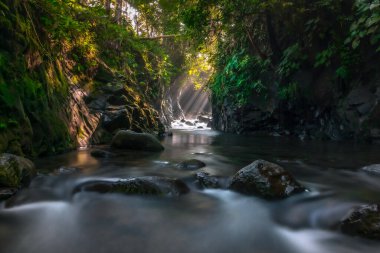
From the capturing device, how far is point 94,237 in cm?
221

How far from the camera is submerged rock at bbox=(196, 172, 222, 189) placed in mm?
3477

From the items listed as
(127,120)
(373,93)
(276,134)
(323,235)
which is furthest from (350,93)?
(323,235)

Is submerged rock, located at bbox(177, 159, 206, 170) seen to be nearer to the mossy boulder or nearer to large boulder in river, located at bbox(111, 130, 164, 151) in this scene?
large boulder in river, located at bbox(111, 130, 164, 151)

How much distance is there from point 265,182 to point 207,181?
73 centimetres

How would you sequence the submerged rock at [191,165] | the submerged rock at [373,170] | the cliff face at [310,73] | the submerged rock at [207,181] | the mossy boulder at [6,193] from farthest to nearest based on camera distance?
the cliff face at [310,73] < the submerged rock at [191,165] < the submerged rock at [373,170] < the submerged rock at [207,181] < the mossy boulder at [6,193]

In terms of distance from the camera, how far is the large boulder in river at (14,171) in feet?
9.71

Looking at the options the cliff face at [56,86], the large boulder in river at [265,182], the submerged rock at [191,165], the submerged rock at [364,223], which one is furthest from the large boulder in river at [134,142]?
the submerged rock at [364,223]

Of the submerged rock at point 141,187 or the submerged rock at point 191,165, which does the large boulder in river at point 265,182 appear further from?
the submerged rock at point 191,165

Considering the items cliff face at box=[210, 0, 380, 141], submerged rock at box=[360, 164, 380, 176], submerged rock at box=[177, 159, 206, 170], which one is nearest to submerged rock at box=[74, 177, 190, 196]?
submerged rock at box=[177, 159, 206, 170]

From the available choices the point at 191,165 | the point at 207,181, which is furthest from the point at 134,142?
the point at 207,181

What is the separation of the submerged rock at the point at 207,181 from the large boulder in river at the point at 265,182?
0.74 feet

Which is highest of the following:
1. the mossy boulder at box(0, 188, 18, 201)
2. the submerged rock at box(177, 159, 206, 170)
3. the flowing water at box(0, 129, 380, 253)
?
the mossy boulder at box(0, 188, 18, 201)

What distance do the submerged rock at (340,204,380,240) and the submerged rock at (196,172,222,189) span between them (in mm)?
1483

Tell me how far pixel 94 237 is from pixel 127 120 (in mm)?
7012
